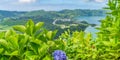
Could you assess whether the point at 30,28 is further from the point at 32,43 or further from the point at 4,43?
the point at 4,43

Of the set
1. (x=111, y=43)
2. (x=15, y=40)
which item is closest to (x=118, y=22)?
(x=111, y=43)

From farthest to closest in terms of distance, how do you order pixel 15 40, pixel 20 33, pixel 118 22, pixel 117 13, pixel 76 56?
pixel 76 56 < pixel 117 13 < pixel 118 22 < pixel 20 33 < pixel 15 40

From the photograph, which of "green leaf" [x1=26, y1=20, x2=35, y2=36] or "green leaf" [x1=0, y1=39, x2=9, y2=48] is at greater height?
"green leaf" [x1=26, y1=20, x2=35, y2=36]

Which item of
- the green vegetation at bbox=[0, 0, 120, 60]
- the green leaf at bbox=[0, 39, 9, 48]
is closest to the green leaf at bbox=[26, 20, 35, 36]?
the green vegetation at bbox=[0, 0, 120, 60]

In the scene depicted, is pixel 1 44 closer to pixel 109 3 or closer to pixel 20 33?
pixel 20 33

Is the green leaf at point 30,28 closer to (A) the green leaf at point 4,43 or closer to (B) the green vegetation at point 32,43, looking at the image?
(B) the green vegetation at point 32,43

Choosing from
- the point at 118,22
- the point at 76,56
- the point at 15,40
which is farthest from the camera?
the point at 76,56

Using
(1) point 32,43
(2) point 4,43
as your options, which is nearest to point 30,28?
(1) point 32,43

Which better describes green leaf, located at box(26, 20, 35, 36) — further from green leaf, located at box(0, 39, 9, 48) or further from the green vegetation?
green leaf, located at box(0, 39, 9, 48)

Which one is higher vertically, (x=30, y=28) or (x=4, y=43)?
(x=30, y=28)

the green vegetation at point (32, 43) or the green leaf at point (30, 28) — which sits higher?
the green leaf at point (30, 28)

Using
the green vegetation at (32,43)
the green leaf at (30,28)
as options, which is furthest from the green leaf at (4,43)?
the green leaf at (30,28)
